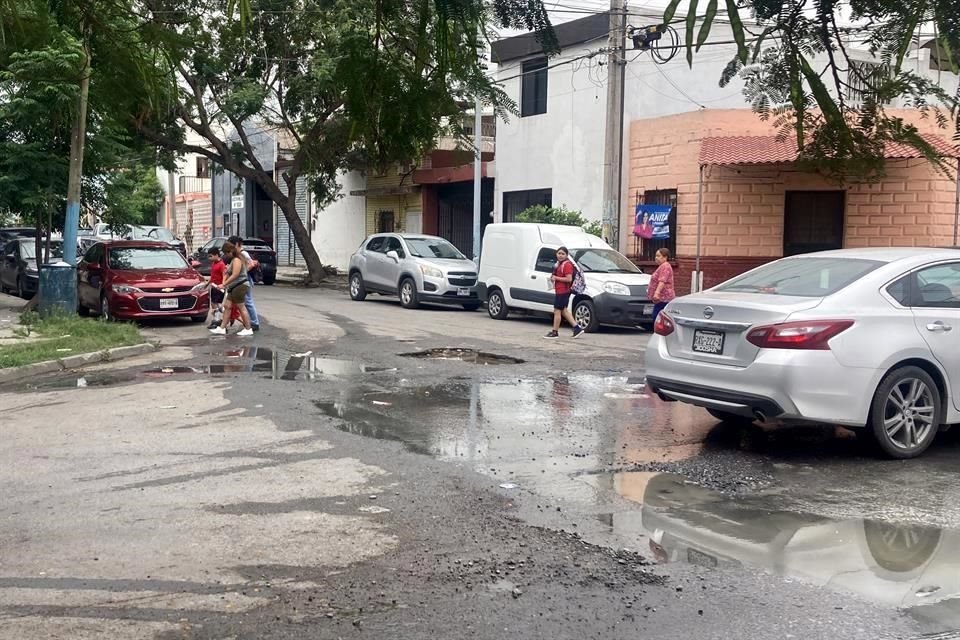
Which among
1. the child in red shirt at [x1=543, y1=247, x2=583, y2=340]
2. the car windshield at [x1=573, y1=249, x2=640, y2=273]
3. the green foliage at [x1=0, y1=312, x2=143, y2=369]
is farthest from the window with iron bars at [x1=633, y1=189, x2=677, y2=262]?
the green foliage at [x1=0, y1=312, x2=143, y2=369]

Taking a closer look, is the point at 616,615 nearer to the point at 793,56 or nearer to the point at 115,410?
the point at 793,56

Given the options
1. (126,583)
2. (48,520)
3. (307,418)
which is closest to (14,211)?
(307,418)

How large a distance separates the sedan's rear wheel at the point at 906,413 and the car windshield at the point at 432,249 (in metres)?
16.0

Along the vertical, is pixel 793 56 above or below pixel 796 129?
A: above

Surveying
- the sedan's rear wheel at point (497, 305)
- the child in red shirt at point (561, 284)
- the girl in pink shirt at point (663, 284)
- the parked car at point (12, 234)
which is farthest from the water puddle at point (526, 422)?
the parked car at point (12, 234)

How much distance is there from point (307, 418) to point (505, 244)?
11557 millimetres

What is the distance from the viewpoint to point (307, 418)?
9109mm

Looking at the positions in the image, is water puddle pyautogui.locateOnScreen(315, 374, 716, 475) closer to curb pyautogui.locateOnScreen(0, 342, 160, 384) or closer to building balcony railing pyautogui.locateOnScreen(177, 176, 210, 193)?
curb pyautogui.locateOnScreen(0, 342, 160, 384)

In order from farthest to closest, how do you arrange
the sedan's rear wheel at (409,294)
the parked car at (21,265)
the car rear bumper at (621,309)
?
the parked car at (21,265) → the sedan's rear wheel at (409,294) → the car rear bumper at (621,309)

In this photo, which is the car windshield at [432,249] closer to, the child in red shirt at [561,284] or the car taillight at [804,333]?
the child in red shirt at [561,284]

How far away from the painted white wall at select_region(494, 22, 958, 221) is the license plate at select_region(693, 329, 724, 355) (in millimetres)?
15422

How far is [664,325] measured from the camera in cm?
842

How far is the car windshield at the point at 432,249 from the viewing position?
75.7 feet

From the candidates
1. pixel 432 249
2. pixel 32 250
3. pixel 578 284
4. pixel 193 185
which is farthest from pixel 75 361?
pixel 193 185
